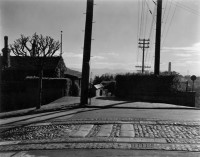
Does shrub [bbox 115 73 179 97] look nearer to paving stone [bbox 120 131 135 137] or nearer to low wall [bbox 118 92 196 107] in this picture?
low wall [bbox 118 92 196 107]

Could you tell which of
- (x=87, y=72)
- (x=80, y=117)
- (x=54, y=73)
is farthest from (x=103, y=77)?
(x=80, y=117)

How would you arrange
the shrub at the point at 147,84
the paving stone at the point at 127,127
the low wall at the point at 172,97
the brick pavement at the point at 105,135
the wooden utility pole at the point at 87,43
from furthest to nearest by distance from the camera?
the shrub at the point at 147,84
the low wall at the point at 172,97
the wooden utility pole at the point at 87,43
the paving stone at the point at 127,127
the brick pavement at the point at 105,135

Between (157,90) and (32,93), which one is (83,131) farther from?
(32,93)

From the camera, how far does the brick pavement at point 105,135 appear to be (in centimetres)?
740

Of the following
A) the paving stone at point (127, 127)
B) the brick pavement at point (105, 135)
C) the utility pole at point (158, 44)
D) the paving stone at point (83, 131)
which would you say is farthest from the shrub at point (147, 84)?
the paving stone at point (83, 131)

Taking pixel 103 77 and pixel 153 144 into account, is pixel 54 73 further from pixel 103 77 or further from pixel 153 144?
pixel 153 144

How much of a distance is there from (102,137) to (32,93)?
1664 centimetres

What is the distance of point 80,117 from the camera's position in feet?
38.4

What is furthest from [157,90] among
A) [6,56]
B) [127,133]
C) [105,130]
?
[6,56]

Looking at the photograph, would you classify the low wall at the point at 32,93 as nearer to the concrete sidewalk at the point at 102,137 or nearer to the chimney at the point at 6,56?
the concrete sidewalk at the point at 102,137

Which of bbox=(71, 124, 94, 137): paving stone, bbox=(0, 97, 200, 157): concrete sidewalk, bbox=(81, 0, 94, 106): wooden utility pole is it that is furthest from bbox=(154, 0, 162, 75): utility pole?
bbox=(71, 124, 94, 137): paving stone

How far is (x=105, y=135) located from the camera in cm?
841

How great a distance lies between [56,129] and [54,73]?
83.9 feet

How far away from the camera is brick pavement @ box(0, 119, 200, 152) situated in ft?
24.3
